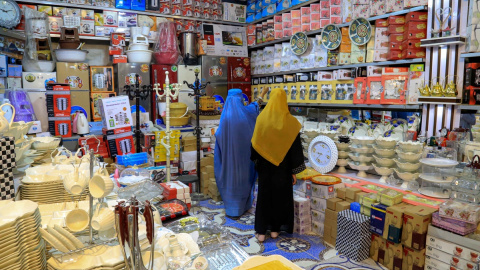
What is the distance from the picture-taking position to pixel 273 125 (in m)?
3.40

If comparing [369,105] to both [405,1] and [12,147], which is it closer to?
[405,1]

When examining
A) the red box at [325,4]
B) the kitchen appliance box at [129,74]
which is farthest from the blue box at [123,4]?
the red box at [325,4]

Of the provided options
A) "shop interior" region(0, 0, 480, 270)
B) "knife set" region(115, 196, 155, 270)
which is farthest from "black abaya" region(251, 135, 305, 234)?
"knife set" region(115, 196, 155, 270)

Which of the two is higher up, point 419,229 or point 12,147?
point 12,147

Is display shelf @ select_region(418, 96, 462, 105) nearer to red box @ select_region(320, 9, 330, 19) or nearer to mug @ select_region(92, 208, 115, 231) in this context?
red box @ select_region(320, 9, 330, 19)

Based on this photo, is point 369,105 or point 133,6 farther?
point 133,6

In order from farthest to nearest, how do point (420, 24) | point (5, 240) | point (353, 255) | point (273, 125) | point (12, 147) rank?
point (420, 24)
point (273, 125)
point (353, 255)
point (12, 147)
point (5, 240)

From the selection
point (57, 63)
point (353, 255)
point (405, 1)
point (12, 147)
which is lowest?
point (353, 255)

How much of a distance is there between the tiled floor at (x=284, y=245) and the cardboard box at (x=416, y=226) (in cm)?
80

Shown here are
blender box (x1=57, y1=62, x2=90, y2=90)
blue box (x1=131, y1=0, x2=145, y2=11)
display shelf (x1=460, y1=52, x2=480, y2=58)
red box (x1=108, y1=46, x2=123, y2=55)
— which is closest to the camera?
display shelf (x1=460, y1=52, x2=480, y2=58)

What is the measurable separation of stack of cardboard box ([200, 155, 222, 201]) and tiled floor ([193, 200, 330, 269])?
881mm

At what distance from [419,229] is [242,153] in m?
2.15

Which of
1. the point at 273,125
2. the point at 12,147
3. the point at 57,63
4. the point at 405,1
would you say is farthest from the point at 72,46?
the point at 405,1

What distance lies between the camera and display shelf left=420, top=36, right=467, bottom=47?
3336 millimetres
